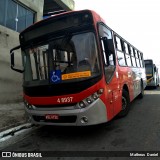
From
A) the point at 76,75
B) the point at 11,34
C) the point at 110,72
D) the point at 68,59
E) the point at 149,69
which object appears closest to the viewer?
the point at 76,75

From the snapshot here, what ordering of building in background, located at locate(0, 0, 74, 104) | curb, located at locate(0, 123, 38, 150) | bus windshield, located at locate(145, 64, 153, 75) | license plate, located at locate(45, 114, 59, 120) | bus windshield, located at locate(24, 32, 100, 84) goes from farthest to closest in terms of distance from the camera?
bus windshield, located at locate(145, 64, 153, 75)
building in background, located at locate(0, 0, 74, 104)
curb, located at locate(0, 123, 38, 150)
license plate, located at locate(45, 114, 59, 120)
bus windshield, located at locate(24, 32, 100, 84)

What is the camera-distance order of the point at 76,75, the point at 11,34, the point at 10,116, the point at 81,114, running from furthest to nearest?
the point at 11,34
the point at 10,116
the point at 76,75
the point at 81,114

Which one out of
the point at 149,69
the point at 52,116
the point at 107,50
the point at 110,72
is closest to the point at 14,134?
the point at 52,116

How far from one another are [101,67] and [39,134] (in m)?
2.56

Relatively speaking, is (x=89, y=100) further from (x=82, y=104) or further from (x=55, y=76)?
(x=55, y=76)

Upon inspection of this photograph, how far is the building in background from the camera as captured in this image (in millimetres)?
9848

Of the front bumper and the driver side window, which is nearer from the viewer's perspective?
the front bumper

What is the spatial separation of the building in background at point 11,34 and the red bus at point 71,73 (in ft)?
15.5

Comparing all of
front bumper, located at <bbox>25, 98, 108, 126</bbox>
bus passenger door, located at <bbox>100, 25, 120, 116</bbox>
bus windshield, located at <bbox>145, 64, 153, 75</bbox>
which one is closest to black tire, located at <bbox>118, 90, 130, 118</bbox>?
bus passenger door, located at <bbox>100, 25, 120, 116</bbox>

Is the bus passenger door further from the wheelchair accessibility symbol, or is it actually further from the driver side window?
the wheelchair accessibility symbol

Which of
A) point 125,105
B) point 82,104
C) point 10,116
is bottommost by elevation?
point 10,116

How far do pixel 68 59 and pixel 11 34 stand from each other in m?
6.39

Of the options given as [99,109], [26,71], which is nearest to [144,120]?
[99,109]

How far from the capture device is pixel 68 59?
5.02 metres
